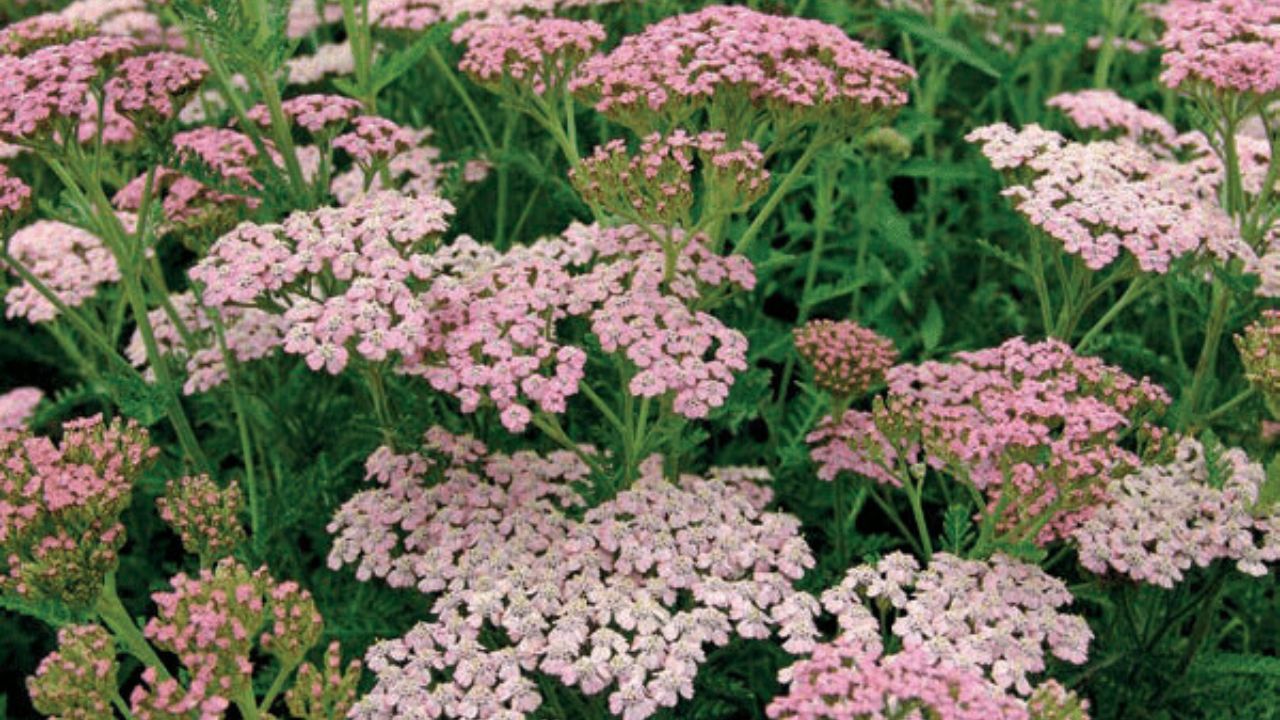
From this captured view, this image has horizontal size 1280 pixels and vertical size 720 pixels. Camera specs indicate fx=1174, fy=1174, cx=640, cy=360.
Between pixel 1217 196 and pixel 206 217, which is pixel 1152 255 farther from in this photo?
pixel 206 217

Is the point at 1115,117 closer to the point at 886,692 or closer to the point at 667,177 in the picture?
the point at 667,177

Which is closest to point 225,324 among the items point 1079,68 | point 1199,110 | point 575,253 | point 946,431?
point 575,253

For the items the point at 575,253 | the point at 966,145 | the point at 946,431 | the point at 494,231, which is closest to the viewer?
the point at 946,431

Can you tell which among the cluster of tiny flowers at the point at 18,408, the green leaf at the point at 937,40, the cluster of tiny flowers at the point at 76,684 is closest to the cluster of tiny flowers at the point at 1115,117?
the green leaf at the point at 937,40

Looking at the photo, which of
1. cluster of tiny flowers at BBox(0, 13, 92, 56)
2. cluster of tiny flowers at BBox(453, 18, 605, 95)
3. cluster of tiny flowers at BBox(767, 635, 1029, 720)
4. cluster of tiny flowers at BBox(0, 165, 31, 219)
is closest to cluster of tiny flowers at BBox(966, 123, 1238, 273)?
cluster of tiny flowers at BBox(453, 18, 605, 95)

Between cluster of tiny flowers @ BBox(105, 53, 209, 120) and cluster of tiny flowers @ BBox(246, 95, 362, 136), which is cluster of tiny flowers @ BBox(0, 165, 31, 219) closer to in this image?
cluster of tiny flowers @ BBox(105, 53, 209, 120)

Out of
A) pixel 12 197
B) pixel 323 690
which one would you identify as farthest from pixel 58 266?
pixel 323 690
